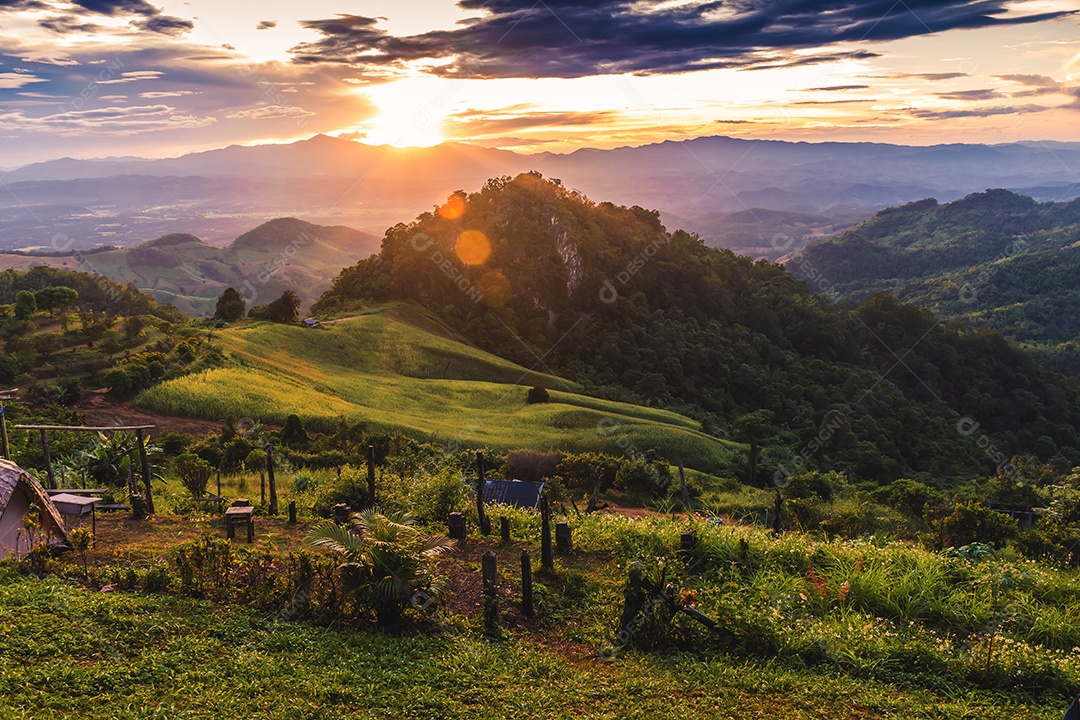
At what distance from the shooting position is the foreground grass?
9875 millimetres

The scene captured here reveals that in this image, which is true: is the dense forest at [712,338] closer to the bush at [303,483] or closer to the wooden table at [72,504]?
the bush at [303,483]

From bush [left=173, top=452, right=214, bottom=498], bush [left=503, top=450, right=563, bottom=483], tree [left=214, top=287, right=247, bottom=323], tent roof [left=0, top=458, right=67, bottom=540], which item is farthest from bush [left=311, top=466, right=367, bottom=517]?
tree [left=214, top=287, right=247, bottom=323]

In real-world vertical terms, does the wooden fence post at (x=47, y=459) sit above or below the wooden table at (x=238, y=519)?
above

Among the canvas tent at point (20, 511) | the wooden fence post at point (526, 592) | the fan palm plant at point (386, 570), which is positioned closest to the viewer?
the fan palm plant at point (386, 570)

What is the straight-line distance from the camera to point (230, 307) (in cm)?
7062

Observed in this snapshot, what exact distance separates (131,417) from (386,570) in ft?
100

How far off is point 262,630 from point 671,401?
7547 cm

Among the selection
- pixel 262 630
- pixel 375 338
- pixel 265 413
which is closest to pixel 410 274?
pixel 375 338

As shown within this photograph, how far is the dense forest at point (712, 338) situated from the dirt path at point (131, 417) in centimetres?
4712

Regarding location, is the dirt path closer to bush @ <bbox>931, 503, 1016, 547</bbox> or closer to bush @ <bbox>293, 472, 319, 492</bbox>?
bush @ <bbox>293, 472, 319, 492</bbox>

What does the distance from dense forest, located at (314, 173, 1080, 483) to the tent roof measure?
195 feet

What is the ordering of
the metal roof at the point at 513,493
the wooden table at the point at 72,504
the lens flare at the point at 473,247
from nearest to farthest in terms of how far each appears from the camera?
1. the wooden table at the point at 72,504
2. the metal roof at the point at 513,493
3. the lens flare at the point at 473,247

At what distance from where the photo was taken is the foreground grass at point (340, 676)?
32.4ft

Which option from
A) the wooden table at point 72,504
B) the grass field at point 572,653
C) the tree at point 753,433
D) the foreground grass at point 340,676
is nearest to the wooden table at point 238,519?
the grass field at point 572,653
